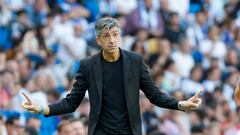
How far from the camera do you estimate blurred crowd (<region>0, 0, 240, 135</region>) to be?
15078 millimetres

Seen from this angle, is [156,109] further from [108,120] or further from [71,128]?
[108,120]

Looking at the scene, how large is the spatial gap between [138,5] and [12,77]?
186 inches

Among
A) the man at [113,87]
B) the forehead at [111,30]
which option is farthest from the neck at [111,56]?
the forehead at [111,30]

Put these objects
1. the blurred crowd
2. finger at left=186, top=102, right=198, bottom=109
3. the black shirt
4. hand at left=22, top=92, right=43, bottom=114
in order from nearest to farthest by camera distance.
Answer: finger at left=186, top=102, right=198, bottom=109, hand at left=22, top=92, right=43, bottom=114, the black shirt, the blurred crowd

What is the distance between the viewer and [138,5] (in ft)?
64.2

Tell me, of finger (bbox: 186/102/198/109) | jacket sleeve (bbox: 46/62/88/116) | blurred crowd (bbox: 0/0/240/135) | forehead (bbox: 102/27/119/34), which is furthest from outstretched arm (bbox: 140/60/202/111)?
blurred crowd (bbox: 0/0/240/135)

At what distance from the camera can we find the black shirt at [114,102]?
917cm

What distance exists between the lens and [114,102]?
30.2 ft

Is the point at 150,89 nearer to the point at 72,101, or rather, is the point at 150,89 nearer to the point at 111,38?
the point at 111,38

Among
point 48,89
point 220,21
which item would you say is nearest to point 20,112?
point 48,89

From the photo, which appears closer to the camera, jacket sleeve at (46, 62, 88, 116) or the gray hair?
the gray hair

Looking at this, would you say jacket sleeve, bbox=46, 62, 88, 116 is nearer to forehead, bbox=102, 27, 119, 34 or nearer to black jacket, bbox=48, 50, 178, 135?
black jacket, bbox=48, 50, 178, 135

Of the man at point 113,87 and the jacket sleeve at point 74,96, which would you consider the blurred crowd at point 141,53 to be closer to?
the jacket sleeve at point 74,96

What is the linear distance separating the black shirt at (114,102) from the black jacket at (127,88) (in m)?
0.06
